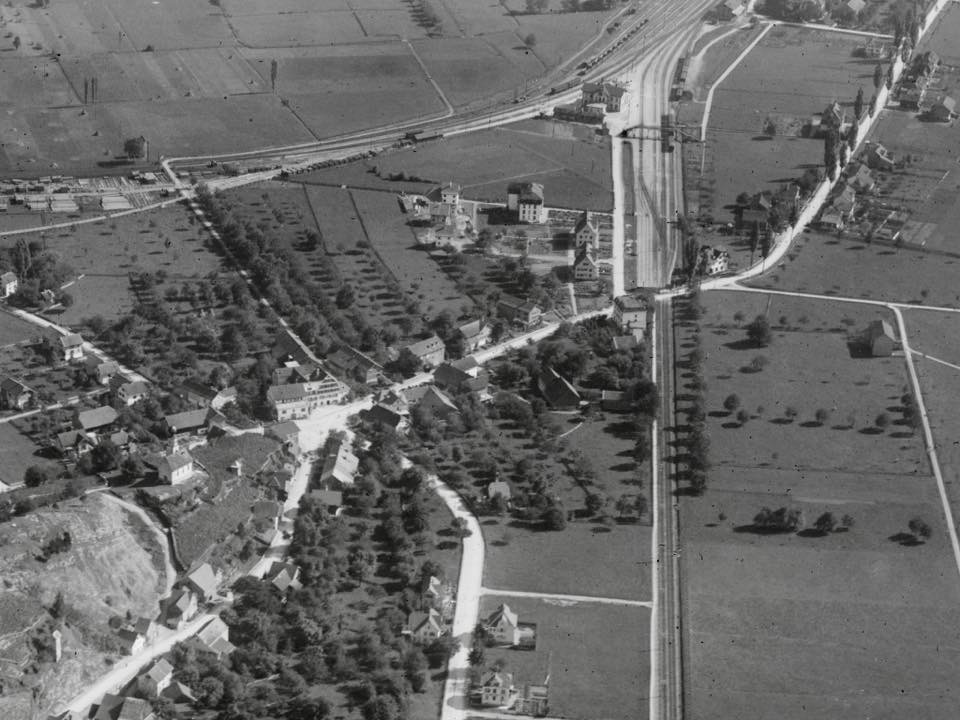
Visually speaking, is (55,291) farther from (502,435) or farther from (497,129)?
(497,129)

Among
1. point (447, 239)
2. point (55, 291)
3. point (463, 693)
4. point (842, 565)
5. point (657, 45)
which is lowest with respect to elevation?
point (463, 693)

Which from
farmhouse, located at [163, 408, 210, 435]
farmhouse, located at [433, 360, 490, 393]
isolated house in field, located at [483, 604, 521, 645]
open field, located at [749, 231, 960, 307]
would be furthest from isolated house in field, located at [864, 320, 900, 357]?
farmhouse, located at [163, 408, 210, 435]

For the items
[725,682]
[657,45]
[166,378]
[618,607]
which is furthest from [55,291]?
[657,45]

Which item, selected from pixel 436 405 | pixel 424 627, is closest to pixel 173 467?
pixel 424 627

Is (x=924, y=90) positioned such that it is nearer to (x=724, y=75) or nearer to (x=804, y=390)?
(x=724, y=75)

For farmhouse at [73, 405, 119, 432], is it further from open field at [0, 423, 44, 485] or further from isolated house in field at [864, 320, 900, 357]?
isolated house in field at [864, 320, 900, 357]

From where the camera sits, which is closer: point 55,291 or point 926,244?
point 55,291
